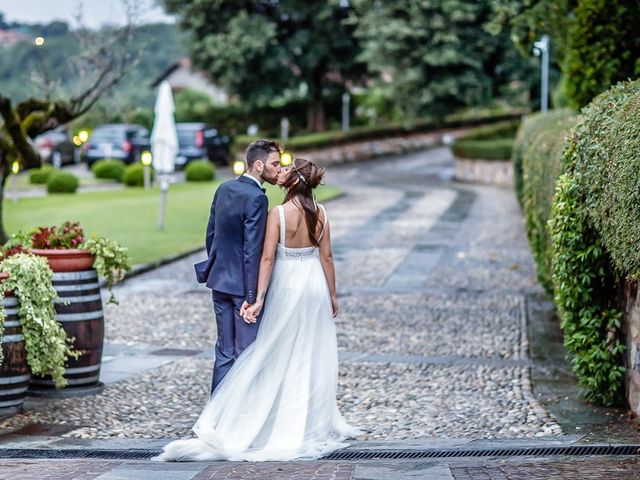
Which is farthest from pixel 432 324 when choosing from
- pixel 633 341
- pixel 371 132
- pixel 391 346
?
pixel 371 132

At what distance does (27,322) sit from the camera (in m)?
8.11

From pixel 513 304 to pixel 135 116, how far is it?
4444 centimetres

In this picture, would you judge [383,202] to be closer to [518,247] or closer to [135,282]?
[518,247]

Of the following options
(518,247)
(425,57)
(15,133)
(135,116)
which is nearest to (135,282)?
(15,133)

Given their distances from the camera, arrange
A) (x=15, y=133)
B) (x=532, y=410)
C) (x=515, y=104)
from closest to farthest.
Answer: (x=532, y=410)
(x=15, y=133)
(x=515, y=104)

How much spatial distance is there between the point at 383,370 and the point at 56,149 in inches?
1462

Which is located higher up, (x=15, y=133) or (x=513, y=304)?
(x=15, y=133)

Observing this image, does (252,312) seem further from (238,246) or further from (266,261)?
(238,246)

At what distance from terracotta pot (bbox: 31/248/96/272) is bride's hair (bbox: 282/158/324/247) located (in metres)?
2.25

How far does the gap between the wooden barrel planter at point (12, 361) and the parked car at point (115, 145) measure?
113ft

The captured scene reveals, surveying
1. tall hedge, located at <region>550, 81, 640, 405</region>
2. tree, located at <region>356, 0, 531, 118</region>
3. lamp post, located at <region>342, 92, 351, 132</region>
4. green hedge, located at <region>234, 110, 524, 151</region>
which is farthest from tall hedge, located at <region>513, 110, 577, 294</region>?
lamp post, located at <region>342, 92, 351, 132</region>

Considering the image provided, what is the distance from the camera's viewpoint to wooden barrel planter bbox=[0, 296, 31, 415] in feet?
26.2

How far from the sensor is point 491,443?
24.3 ft

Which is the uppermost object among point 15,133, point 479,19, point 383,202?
point 479,19
